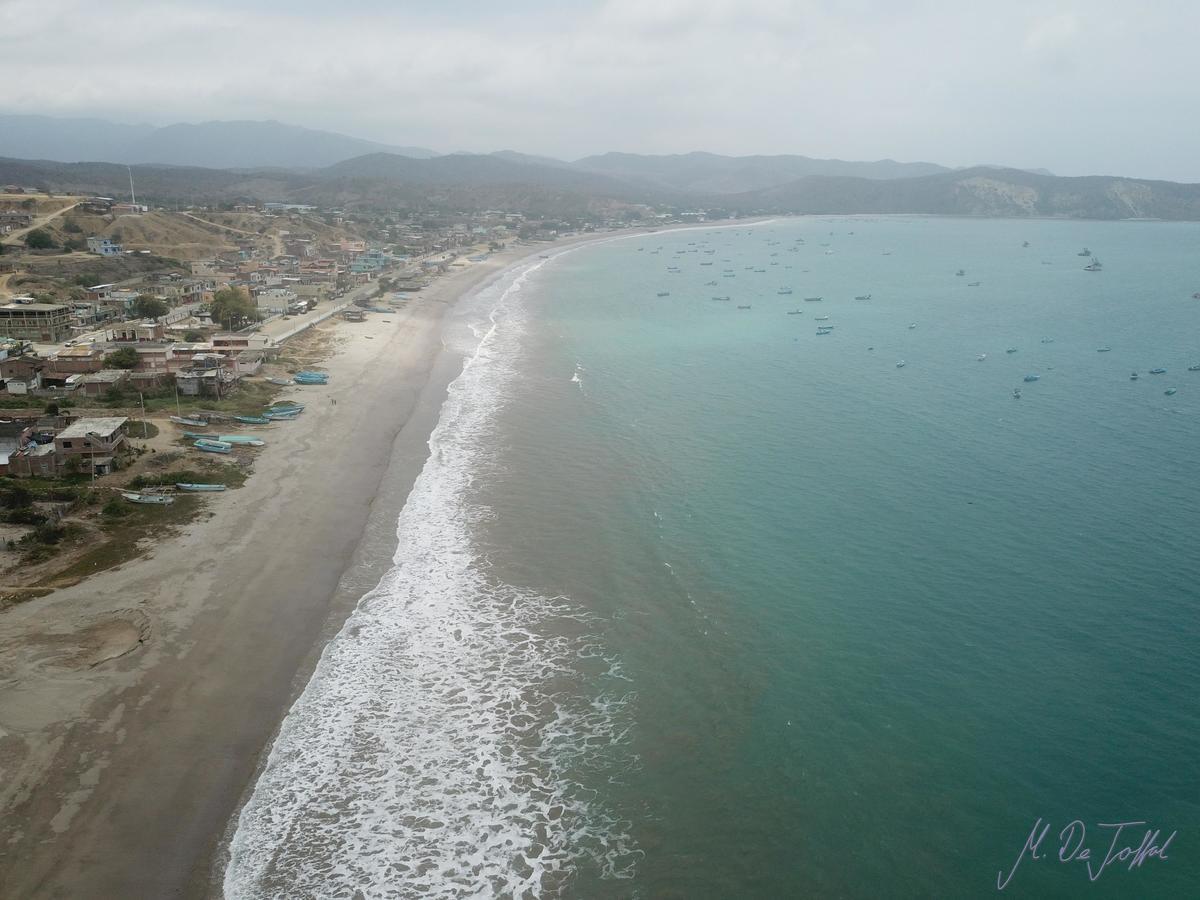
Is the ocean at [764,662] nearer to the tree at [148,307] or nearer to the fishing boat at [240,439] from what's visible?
the fishing boat at [240,439]

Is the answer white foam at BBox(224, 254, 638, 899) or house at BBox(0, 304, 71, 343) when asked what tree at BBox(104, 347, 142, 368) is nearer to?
house at BBox(0, 304, 71, 343)

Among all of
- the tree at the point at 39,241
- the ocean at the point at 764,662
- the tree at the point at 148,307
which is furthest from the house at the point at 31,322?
the tree at the point at 39,241

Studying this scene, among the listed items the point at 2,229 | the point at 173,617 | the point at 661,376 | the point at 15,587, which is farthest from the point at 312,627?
the point at 2,229

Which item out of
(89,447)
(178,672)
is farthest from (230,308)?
(178,672)

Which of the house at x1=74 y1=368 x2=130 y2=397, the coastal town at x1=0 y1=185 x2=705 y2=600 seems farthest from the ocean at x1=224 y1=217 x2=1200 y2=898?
the house at x1=74 y1=368 x2=130 y2=397

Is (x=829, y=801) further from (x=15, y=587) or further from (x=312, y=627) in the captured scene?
(x=15, y=587)
